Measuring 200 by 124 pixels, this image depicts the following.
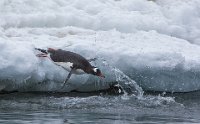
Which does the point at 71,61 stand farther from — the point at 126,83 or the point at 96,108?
the point at 126,83

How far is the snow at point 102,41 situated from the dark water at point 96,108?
272 mm

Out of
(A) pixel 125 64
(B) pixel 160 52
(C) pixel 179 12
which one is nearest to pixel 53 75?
(A) pixel 125 64

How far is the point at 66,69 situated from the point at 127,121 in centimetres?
234

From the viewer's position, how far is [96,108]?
7.78m

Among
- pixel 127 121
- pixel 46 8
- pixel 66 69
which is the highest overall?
pixel 46 8

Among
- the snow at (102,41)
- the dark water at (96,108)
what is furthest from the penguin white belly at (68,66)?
the dark water at (96,108)

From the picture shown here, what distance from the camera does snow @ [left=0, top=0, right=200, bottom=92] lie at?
8766 mm

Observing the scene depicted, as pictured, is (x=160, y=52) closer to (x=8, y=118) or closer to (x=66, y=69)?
(x=66, y=69)

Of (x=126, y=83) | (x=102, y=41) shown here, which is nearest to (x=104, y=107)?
(x=126, y=83)

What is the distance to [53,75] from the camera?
888 centimetres

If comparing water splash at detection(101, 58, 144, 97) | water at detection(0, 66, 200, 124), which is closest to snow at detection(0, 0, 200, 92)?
water splash at detection(101, 58, 144, 97)

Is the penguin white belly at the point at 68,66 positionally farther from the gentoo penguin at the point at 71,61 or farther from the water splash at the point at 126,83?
the water splash at the point at 126,83

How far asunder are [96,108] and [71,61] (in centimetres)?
103

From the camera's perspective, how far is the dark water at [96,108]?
6.66 meters
